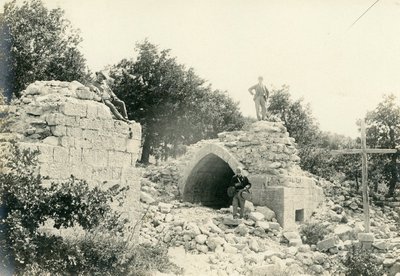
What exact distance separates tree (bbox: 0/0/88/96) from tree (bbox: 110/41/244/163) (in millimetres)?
4773

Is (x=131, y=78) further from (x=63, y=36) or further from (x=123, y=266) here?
(x=123, y=266)

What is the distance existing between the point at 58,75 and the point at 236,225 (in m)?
15.8

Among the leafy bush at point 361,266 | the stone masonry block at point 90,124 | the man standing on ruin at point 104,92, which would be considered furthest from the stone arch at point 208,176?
the stone masonry block at point 90,124

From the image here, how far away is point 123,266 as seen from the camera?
639cm

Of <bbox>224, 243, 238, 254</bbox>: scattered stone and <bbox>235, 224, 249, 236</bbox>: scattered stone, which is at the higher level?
<bbox>235, 224, 249, 236</bbox>: scattered stone

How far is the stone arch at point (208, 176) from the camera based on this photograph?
1474cm

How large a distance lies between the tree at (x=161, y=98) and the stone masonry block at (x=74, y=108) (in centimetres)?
2117

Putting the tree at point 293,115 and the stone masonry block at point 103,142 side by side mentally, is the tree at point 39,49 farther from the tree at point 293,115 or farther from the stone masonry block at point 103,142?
the tree at point 293,115

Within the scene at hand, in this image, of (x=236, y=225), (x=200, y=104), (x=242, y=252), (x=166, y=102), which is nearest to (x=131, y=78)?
(x=166, y=102)

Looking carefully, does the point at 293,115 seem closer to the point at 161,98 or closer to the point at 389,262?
the point at 161,98

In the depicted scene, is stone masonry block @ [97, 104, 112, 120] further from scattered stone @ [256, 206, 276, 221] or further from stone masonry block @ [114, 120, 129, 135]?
scattered stone @ [256, 206, 276, 221]

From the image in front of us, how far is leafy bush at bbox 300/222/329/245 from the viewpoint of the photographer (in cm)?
1179

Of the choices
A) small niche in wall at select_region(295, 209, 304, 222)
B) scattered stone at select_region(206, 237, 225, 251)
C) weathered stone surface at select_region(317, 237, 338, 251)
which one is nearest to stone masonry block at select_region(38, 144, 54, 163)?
scattered stone at select_region(206, 237, 225, 251)

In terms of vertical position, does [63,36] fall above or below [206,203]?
above
